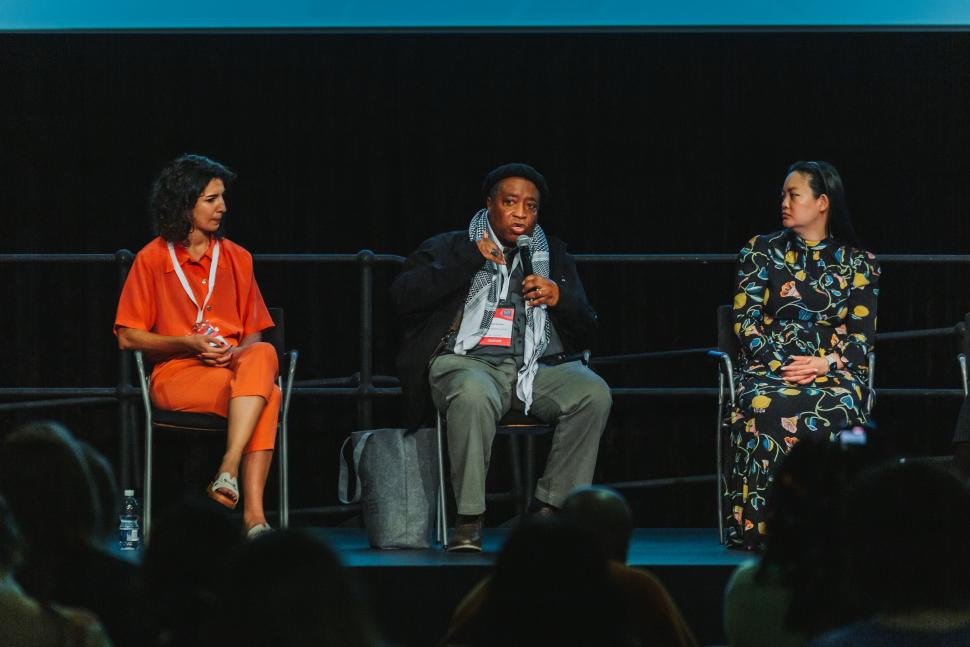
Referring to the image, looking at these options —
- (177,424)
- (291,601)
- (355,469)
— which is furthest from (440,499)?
(291,601)

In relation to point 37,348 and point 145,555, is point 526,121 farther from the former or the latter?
point 145,555

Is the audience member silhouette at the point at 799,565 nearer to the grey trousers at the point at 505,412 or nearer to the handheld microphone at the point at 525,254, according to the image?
the grey trousers at the point at 505,412

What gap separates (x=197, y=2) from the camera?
5238 mm

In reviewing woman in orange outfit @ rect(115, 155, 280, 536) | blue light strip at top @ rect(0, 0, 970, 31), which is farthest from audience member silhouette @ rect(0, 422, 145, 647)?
blue light strip at top @ rect(0, 0, 970, 31)

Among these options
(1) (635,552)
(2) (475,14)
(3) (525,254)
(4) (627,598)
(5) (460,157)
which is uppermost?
(2) (475,14)

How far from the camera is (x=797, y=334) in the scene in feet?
12.9

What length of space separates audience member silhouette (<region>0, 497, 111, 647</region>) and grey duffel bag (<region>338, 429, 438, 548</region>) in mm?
2147

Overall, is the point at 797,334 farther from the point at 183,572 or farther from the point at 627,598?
the point at 183,572

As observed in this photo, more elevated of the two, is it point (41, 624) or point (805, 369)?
point (805, 369)

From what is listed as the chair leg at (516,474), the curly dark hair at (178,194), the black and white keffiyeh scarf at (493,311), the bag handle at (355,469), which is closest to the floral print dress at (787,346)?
the black and white keffiyeh scarf at (493,311)

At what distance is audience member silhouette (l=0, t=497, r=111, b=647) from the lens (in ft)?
5.24

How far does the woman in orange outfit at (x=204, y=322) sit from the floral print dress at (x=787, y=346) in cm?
128

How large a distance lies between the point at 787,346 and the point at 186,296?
1.68 metres

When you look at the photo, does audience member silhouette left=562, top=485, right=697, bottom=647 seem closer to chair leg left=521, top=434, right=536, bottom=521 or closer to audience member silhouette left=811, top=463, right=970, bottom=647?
audience member silhouette left=811, top=463, right=970, bottom=647
